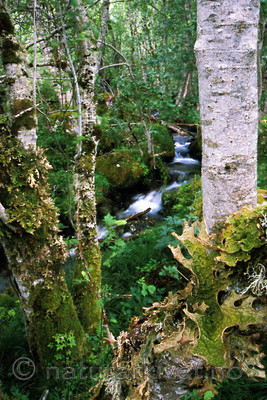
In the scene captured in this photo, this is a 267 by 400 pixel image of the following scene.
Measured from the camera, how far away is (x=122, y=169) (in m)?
Answer: 8.10

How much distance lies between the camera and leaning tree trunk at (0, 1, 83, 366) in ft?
6.90

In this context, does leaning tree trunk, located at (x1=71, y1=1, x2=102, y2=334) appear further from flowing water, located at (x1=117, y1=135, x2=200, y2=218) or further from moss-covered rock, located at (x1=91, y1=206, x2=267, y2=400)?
flowing water, located at (x1=117, y1=135, x2=200, y2=218)

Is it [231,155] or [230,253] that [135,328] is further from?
[231,155]

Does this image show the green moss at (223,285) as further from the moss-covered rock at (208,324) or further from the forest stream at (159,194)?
the forest stream at (159,194)

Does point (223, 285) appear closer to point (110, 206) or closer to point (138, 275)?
point (138, 275)

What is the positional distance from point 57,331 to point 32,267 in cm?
73

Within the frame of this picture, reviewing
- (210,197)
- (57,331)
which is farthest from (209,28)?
(57,331)

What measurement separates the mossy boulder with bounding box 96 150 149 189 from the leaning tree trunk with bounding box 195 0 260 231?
6822 mm

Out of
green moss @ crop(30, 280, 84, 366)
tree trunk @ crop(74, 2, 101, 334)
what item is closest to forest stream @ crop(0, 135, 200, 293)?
tree trunk @ crop(74, 2, 101, 334)

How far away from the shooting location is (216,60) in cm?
101

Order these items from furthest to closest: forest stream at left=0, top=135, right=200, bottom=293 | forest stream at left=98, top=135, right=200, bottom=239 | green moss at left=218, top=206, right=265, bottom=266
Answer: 1. forest stream at left=98, top=135, right=200, bottom=239
2. forest stream at left=0, top=135, right=200, bottom=293
3. green moss at left=218, top=206, right=265, bottom=266
